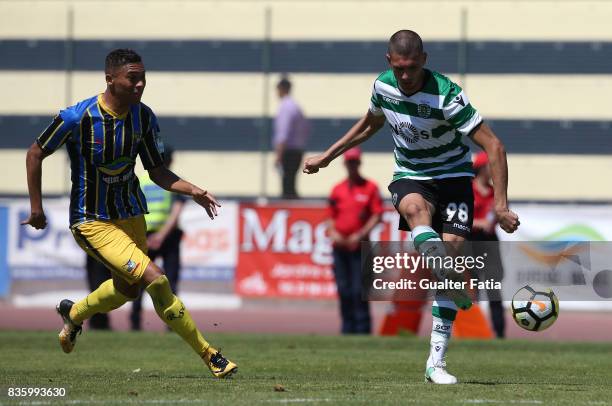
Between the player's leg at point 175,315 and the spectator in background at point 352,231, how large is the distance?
6.74 metres

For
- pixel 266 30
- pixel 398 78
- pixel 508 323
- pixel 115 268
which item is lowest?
pixel 508 323

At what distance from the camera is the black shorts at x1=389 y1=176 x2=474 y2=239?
8.78 meters

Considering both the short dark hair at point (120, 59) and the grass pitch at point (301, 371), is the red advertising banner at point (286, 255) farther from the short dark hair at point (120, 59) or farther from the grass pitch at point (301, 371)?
the short dark hair at point (120, 59)

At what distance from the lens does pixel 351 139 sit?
9.31 m

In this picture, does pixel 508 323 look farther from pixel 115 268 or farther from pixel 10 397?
pixel 10 397

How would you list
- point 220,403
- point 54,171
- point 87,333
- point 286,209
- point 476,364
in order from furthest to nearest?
point 54,171
point 286,209
point 87,333
point 476,364
point 220,403

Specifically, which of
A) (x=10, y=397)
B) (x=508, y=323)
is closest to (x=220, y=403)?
(x=10, y=397)

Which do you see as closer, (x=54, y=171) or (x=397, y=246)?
(x=397, y=246)

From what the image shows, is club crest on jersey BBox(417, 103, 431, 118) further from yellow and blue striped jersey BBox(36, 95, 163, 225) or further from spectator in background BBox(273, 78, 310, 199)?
spectator in background BBox(273, 78, 310, 199)

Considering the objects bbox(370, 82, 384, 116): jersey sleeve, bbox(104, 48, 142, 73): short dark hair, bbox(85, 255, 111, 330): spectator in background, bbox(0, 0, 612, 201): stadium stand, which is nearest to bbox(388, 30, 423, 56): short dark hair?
bbox(370, 82, 384, 116): jersey sleeve

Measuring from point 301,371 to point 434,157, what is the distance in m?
2.27

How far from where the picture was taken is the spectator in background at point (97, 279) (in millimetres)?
15453

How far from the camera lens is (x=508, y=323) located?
58.7 ft

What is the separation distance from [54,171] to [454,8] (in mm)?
7058
